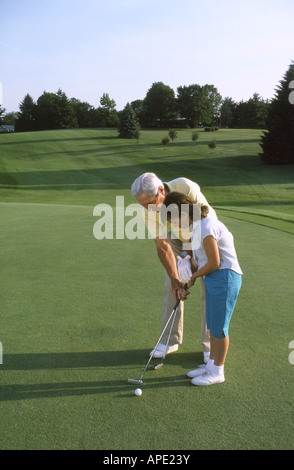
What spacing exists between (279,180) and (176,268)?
23.1m

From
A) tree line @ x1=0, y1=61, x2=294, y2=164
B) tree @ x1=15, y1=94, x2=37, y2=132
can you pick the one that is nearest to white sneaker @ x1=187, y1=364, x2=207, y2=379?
tree line @ x1=0, y1=61, x2=294, y2=164

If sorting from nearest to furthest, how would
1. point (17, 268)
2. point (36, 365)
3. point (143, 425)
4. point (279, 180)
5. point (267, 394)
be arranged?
point (143, 425)
point (267, 394)
point (36, 365)
point (17, 268)
point (279, 180)

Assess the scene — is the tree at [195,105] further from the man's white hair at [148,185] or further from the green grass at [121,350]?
the man's white hair at [148,185]

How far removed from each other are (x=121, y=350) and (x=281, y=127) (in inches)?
1122

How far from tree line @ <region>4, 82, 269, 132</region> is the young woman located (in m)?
62.2

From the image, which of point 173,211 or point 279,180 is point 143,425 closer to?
point 173,211

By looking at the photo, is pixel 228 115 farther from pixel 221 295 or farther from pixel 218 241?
pixel 221 295

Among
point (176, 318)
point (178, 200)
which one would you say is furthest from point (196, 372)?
point (178, 200)

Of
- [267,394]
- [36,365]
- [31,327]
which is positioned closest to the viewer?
[267,394]

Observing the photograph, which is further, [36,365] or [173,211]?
[36,365]

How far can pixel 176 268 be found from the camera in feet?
10.9

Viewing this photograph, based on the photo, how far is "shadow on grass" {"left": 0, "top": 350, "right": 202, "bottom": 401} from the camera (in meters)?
2.71

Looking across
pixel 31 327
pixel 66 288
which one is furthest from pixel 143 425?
pixel 66 288

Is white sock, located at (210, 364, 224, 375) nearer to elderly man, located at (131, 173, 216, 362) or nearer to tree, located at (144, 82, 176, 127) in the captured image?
elderly man, located at (131, 173, 216, 362)
